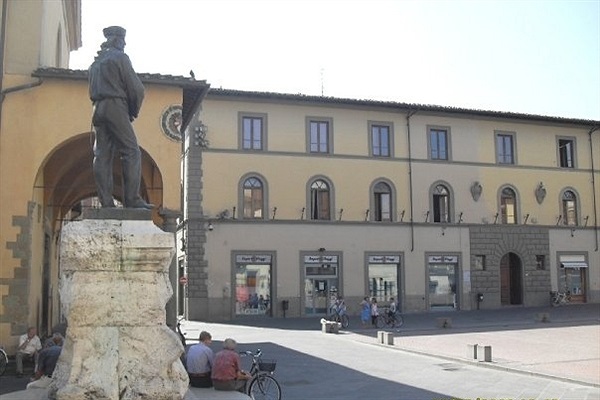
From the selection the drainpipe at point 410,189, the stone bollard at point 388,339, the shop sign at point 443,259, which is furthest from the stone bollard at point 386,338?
the shop sign at point 443,259

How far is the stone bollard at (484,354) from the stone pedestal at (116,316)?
35.6 ft

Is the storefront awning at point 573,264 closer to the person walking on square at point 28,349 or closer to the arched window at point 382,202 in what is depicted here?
the arched window at point 382,202

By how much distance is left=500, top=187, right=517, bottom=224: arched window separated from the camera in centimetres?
3603

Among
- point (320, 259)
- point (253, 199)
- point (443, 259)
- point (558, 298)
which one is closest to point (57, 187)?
point (253, 199)

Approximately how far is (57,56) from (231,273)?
1307 centimetres

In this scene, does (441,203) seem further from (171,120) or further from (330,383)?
(330,383)

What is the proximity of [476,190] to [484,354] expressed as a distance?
20.7 meters

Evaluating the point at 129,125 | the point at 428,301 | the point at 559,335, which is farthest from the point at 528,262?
the point at 129,125

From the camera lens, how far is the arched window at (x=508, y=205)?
36031mm

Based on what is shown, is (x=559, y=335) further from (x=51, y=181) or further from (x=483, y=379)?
(x=51, y=181)

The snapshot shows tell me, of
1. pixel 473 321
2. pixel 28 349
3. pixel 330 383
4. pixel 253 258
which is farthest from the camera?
pixel 253 258

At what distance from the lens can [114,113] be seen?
267 inches

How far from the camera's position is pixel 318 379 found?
13.3 meters

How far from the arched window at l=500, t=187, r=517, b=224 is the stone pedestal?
105ft
